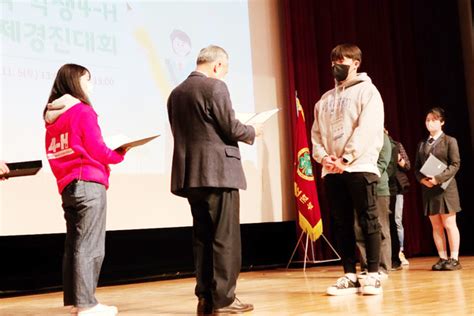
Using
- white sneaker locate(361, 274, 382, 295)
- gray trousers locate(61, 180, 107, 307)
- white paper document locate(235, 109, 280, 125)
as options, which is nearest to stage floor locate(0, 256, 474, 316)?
white sneaker locate(361, 274, 382, 295)

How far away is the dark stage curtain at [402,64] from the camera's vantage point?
21.9 ft

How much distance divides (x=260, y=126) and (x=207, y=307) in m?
0.86

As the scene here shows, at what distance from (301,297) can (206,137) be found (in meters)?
1.14

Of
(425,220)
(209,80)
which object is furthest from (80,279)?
(425,220)

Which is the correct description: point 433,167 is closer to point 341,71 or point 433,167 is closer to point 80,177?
point 341,71

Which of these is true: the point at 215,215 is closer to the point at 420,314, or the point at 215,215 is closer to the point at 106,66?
the point at 420,314

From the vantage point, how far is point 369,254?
338cm

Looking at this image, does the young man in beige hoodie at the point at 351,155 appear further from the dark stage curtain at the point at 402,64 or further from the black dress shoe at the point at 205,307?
the dark stage curtain at the point at 402,64

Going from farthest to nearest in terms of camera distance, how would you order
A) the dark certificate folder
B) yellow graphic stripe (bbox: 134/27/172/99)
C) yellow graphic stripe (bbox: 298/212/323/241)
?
yellow graphic stripe (bbox: 298/212/323/241) → yellow graphic stripe (bbox: 134/27/172/99) → the dark certificate folder

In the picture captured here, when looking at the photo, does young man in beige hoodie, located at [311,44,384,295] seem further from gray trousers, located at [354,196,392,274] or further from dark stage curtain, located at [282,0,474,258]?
dark stage curtain, located at [282,0,474,258]

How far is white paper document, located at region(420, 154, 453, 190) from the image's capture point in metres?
4.90

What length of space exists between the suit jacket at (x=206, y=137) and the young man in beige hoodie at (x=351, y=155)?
0.64m

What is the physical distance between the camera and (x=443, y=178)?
491 centimetres

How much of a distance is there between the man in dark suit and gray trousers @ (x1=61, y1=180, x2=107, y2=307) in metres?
0.38
